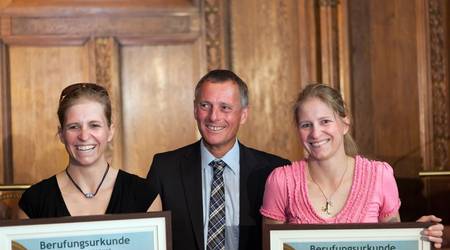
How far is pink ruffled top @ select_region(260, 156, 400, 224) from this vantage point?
2.55 meters

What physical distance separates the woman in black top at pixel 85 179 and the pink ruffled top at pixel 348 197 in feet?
1.51

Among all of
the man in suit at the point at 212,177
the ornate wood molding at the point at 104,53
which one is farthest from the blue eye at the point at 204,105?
the ornate wood molding at the point at 104,53

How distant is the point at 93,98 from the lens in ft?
8.52

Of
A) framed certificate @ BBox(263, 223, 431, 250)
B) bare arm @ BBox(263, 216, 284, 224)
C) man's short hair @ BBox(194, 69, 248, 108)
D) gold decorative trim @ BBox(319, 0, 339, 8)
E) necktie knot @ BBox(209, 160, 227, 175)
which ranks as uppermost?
gold decorative trim @ BBox(319, 0, 339, 8)

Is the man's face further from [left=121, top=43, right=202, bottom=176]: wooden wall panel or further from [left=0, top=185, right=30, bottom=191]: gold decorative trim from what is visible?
[left=0, top=185, right=30, bottom=191]: gold decorative trim

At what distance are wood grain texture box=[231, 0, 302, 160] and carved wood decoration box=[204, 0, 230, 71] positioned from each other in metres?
0.05

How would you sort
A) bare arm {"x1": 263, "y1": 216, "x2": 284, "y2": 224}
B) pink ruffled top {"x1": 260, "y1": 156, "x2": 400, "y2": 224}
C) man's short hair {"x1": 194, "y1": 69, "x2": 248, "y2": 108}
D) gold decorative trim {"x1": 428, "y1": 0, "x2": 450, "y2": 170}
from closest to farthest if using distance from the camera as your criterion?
pink ruffled top {"x1": 260, "y1": 156, "x2": 400, "y2": 224} → bare arm {"x1": 263, "y1": 216, "x2": 284, "y2": 224} → man's short hair {"x1": 194, "y1": 69, "x2": 248, "y2": 108} → gold decorative trim {"x1": 428, "y1": 0, "x2": 450, "y2": 170}

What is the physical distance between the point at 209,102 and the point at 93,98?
53cm

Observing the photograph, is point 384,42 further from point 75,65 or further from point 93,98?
point 93,98

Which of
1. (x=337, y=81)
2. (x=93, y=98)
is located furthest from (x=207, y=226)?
(x=337, y=81)

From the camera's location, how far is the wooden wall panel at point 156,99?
4668 mm

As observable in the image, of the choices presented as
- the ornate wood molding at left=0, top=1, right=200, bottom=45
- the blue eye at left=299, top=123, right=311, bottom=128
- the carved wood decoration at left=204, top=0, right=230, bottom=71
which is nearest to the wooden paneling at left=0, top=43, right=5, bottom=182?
the ornate wood molding at left=0, top=1, right=200, bottom=45

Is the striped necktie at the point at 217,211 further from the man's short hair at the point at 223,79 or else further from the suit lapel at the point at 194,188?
the man's short hair at the point at 223,79

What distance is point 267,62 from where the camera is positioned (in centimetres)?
470
